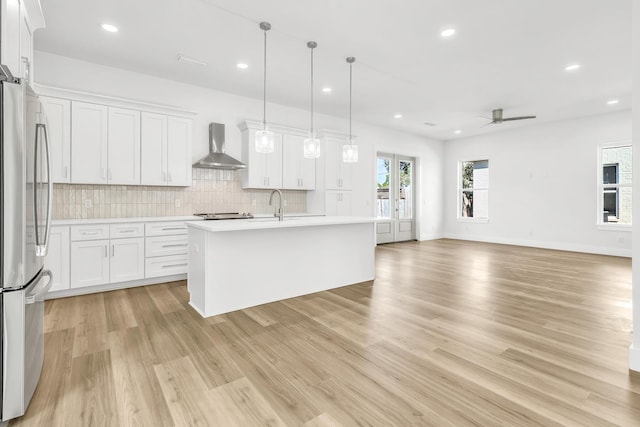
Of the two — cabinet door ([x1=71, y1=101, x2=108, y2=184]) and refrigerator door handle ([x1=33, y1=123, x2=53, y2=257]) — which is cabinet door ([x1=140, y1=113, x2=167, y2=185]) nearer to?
cabinet door ([x1=71, y1=101, x2=108, y2=184])

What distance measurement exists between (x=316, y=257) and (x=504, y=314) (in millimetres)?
2075

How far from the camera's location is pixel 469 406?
5.55 ft

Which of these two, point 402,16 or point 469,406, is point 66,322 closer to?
point 469,406

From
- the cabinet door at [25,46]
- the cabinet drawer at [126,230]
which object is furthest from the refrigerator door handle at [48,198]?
the cabinet drawer at [126,230]

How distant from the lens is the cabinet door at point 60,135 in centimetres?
369

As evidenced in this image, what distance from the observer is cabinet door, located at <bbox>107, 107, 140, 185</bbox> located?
407cm

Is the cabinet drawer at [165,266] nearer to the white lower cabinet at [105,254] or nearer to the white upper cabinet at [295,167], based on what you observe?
the white lower cabinet at [105,254]

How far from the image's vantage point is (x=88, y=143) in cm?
392

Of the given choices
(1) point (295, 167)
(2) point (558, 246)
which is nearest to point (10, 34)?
(1) point (295, 167)

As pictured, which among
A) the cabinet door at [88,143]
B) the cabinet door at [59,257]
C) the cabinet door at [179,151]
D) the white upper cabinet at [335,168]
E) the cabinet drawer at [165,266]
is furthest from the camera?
the white upper cabinet at [335,168]

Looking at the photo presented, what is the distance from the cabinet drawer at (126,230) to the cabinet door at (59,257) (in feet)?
1.47

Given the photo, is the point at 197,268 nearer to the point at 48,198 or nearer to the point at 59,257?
the point at 48,198

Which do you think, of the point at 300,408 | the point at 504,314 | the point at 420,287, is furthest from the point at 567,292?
the point at 300,408

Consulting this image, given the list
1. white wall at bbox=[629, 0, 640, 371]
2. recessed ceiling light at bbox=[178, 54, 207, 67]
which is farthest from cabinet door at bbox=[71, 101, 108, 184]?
white wall at bbox=[629, 0, 640, 371]
